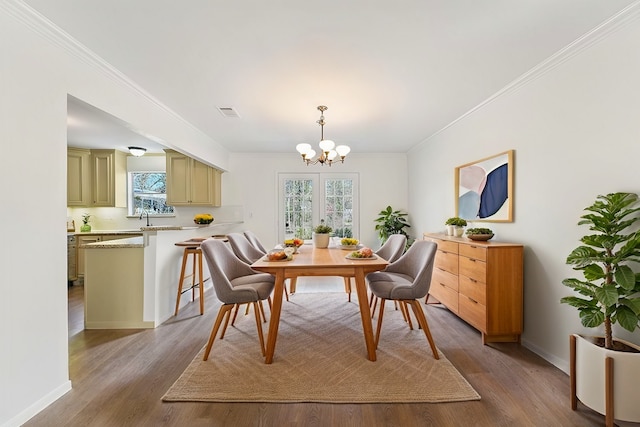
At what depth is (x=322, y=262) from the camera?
2.40 m

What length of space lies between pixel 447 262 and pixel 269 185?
3.60 meters

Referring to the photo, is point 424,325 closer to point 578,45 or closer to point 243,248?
point 243,248

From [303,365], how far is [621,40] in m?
3.03

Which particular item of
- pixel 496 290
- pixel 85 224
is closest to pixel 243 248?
pixel 496 290

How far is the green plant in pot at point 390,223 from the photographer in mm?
5395

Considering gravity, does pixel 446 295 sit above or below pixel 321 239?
below

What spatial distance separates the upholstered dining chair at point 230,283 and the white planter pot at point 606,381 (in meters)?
2.11

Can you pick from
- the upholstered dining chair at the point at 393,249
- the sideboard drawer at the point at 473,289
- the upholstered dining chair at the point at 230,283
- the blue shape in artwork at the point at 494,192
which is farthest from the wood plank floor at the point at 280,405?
the blue shape in artwork at the point at 494,192

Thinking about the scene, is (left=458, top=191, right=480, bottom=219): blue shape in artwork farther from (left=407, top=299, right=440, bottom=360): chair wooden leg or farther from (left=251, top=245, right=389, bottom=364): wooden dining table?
(left=251, top=245, right=389, bottom=364): wooden dining table

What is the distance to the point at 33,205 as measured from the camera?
171 cm

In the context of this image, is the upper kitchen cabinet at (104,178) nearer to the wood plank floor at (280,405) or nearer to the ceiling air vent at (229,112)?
the ceiling air vent at (229,112)

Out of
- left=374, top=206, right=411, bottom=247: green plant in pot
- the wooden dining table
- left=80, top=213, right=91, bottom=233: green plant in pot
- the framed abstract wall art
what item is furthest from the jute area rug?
left=80, top=213, right=91, bottom=233: green plant in pot

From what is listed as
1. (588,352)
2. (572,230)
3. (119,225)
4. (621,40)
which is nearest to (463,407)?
(588,352)

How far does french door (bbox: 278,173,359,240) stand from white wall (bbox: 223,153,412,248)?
4.9 inches
